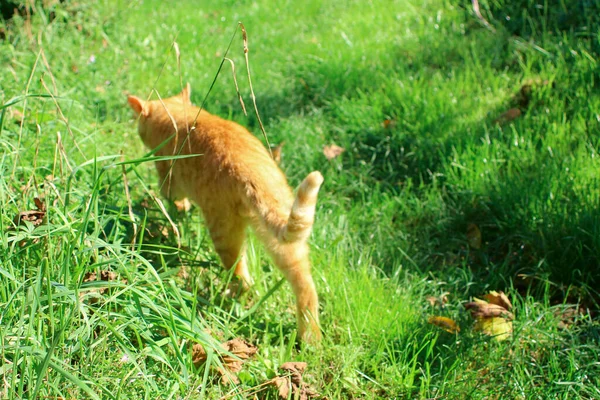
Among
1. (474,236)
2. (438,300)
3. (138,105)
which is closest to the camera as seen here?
(438,300)

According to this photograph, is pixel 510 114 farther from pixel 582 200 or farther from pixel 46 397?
pixel 46 397

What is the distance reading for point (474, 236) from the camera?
12.4 feet

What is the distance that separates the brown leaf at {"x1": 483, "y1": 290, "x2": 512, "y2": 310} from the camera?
10.4 feet

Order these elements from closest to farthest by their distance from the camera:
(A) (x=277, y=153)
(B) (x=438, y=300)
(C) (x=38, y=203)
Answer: (C) (x=38, y=203) → (B) (x=438, y=300) → (A) (x=277, y=153)

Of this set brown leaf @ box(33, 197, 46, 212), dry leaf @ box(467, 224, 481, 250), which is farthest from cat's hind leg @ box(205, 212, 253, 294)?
dry leaf @ box(467, 224, 481, 250)

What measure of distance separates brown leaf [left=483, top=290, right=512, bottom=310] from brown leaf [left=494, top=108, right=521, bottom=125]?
1602 millimetres

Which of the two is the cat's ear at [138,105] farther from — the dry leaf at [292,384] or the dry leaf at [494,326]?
the dry leaf at [494,326]

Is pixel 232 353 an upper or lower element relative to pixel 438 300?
upper

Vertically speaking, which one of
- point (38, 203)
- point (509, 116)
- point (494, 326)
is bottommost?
point (494, 326)

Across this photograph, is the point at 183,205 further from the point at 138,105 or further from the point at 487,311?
the point at 487,311

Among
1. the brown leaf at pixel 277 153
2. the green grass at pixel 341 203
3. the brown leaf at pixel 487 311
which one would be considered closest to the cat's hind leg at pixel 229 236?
the green grass at pixel 341 203

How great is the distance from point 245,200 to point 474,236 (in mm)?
1573

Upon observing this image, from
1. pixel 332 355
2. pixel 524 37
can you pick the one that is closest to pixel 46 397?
pixel 332 355

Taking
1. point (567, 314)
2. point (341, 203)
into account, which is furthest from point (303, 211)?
point (567, 314)
